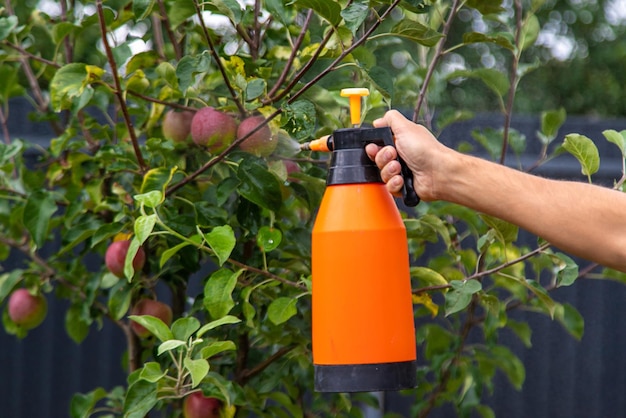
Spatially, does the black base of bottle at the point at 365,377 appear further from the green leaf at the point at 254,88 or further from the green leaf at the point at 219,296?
the green leaf at the point at 254,88

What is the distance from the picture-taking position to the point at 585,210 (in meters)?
1.25

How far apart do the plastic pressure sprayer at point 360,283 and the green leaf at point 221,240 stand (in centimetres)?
18

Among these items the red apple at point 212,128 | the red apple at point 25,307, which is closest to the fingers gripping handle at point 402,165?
the red apple at point 212,128

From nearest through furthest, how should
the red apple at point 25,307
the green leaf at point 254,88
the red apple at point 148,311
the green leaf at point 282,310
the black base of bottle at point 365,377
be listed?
the black base of bottle at point 365,377 → the green leaf at point 254,88 → the green leaf at point 282,310 → the red apple at point 148,311 → the red apple at point 25,307

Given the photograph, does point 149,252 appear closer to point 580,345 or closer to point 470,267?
point 470,267

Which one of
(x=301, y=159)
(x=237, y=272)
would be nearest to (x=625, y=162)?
(x=301, y=159)

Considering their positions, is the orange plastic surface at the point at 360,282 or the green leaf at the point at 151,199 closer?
the orange plastic surface at the point at 360,282

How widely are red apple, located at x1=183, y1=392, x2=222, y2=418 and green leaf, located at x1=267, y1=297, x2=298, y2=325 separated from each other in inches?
8.7

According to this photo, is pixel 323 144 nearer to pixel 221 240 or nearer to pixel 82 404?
pixel 221 240

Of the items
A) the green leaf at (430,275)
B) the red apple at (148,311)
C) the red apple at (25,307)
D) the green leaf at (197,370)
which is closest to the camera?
the green leaf at (197,370)

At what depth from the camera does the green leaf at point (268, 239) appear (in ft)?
5.05

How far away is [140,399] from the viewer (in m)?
1.48

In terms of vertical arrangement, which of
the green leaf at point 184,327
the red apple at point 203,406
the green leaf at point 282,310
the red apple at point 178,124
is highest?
the red apple at point 178,124

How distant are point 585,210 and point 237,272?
→ 575 mm
